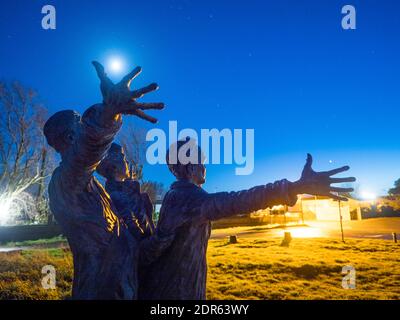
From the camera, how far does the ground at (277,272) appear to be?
8.95 metres

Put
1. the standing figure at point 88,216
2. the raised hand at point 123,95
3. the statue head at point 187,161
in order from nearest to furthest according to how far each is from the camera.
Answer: the raised hand at point 123,95
the standing figure at point 88,216
the statue head at point 187,161

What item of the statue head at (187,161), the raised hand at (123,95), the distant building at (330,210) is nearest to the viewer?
the raised hand at (123,95)

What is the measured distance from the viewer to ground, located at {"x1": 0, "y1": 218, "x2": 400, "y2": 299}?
8953 millimetres

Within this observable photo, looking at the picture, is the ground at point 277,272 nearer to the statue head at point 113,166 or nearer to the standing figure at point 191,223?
the statue head at point 113,166

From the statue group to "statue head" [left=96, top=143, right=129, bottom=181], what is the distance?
44 cm

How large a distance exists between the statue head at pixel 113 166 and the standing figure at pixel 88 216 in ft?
2.12

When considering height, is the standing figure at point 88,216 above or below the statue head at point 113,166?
below

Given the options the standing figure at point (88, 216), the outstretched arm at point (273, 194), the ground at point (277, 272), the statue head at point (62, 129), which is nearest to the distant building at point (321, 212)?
the ground at point (277, 272)

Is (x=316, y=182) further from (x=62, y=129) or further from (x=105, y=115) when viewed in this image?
(x=62, y=129)

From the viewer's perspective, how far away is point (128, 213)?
2.31 meters

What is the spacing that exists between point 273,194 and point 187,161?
71cm

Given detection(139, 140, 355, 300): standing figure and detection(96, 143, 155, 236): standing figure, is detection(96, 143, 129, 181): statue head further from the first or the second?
detection(139, 140, 355, 300): standing figure

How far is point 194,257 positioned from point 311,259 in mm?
12305

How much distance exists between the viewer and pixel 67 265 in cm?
1152
